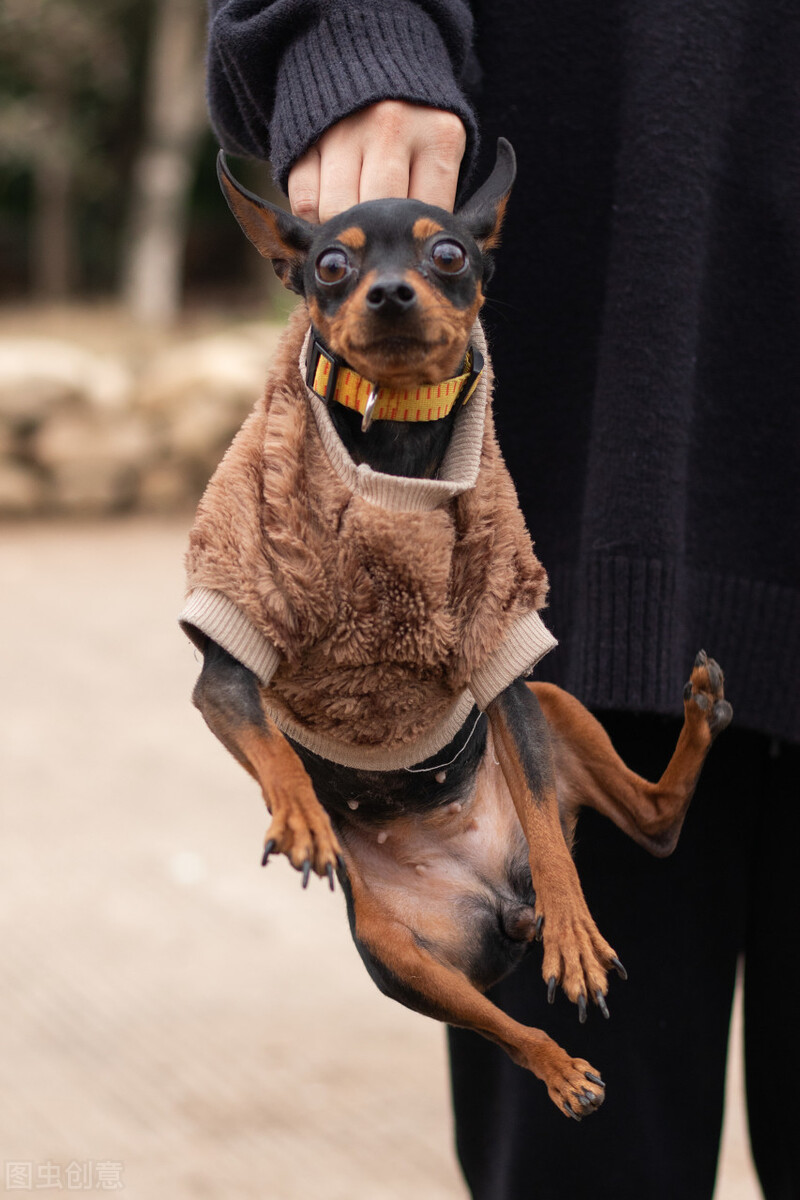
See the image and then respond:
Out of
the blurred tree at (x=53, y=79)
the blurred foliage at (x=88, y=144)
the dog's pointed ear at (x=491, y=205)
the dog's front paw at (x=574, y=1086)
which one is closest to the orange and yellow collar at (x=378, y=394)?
the dog's pointed ear at (x=491, y=205)

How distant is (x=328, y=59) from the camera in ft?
3.97

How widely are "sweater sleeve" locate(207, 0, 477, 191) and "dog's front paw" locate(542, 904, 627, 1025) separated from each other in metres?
0.63

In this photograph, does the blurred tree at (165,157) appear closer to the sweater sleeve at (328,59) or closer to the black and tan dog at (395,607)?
the sweater sleeve at (328,59)

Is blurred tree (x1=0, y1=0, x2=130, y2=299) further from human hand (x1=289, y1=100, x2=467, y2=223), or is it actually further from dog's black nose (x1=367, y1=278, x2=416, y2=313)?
A: dog's black nose (x1=367, y1=278, x2=416, y2=313)

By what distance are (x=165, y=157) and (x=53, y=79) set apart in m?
1.44

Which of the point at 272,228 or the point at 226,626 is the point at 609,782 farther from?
the point at 272,228

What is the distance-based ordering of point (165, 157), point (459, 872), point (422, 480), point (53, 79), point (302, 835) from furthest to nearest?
point (53, 79), point (165, 157), point (459, 872), point (422, 480), point (302, 835)

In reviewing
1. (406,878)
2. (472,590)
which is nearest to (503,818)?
(406,878)

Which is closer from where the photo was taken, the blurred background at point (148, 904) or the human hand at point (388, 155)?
the human hand at point (388, 155)

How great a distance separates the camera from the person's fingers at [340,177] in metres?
1.15

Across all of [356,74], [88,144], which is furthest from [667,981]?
[88,144]

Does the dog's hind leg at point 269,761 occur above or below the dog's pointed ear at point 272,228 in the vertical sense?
below

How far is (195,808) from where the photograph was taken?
170 inches

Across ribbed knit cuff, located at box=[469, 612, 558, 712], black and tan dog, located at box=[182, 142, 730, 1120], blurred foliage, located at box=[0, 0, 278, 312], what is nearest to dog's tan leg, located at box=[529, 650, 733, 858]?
black and tan dog, located at box=[182, 142, 730, 1120]
